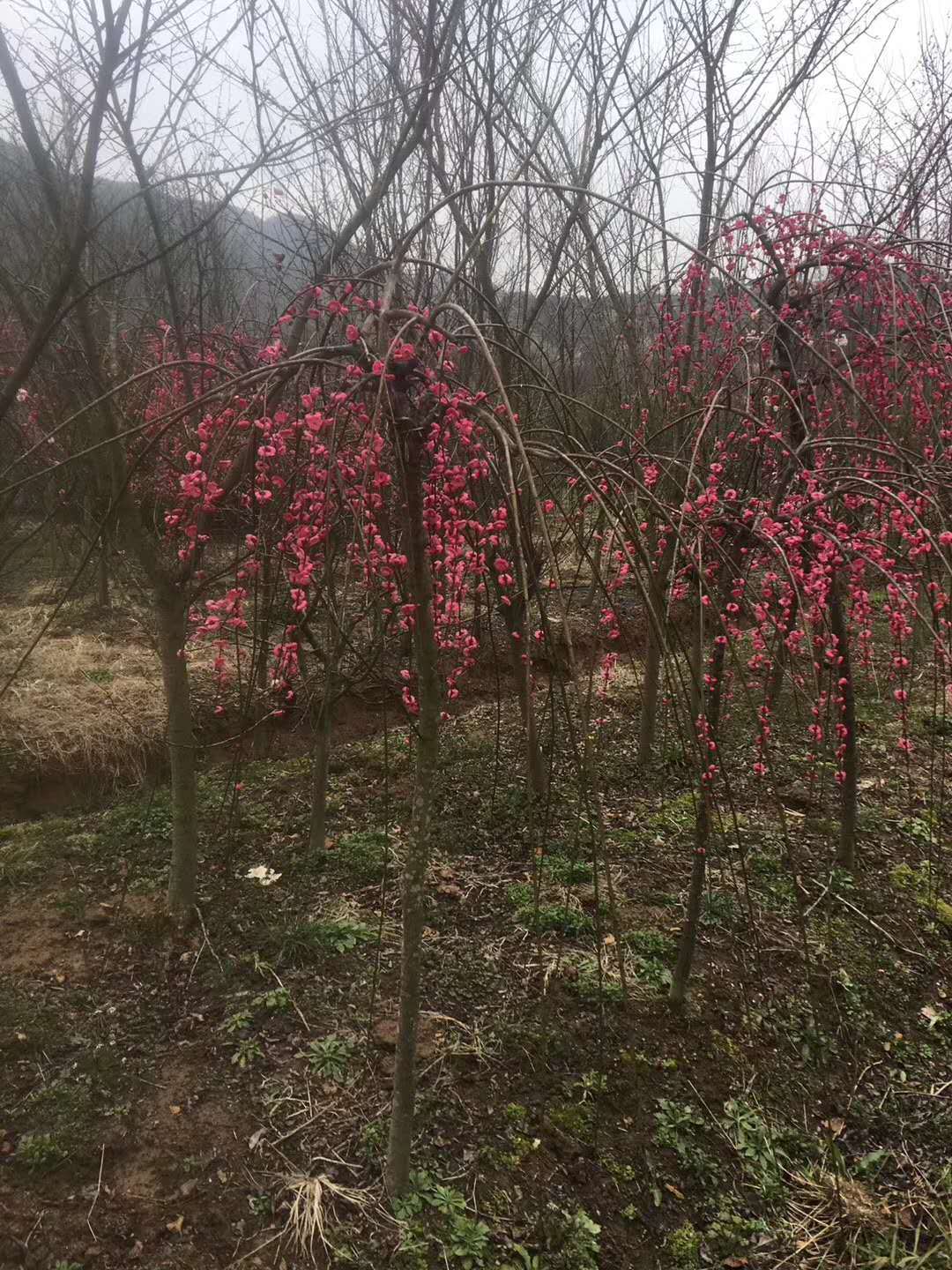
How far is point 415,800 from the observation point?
181 cm

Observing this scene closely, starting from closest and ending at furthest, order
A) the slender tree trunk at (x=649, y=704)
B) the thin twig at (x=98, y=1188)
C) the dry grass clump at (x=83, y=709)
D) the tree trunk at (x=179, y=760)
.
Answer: the thin twig at (x=98, y=1188)
the tree trunk at (x=179, y=760)
the slender tree trunk at (x=649, y=704)
the dry grass clump at (x=83, y=709)

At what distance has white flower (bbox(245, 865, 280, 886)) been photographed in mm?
3467

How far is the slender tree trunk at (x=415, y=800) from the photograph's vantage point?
5.14ft

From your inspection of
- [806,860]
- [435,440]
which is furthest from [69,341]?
[806,860]

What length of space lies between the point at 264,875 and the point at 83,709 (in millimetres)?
2449

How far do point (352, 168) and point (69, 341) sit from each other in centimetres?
181

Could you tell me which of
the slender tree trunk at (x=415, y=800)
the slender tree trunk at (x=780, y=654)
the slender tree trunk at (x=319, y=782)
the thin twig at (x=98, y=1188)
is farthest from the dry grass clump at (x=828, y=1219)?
the slender tree trunk at (x=319, y=782)

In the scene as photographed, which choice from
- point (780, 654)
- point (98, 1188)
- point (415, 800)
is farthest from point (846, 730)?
point (98, 1188)

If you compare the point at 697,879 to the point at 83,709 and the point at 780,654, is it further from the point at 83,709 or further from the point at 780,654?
the point at 83,709

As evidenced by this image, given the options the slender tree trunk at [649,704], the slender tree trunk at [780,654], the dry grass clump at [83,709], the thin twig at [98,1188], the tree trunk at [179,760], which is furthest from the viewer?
the dry grass clump at [83,709]

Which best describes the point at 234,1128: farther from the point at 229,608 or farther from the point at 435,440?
the point at 435,440

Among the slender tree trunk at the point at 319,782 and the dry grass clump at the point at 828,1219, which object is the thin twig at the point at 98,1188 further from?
the dry grass clump at the point at 828,1219

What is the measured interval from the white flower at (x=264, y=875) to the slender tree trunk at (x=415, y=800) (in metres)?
1.50

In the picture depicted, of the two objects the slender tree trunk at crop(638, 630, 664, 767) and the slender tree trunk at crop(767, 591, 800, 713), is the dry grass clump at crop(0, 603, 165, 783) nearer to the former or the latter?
the slender tree trunk at crop(638, 630, 664, 767)
